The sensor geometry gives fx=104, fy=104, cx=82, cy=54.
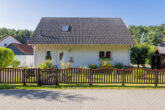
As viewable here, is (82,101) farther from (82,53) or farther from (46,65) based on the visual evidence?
(82,53)

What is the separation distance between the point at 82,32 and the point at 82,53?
296 cm

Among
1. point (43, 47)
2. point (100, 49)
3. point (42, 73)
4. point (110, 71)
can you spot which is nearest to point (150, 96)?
point (110, 71)

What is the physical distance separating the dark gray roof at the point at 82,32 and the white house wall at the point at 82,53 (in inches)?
26.3

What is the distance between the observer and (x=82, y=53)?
12.8 metres

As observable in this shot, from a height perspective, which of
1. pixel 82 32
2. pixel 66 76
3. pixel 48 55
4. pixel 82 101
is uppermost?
pixel 82 32

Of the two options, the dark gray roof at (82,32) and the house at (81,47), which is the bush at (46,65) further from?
the dark gray roof at (82,32)

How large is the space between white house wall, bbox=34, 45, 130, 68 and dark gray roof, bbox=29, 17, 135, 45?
668 mm

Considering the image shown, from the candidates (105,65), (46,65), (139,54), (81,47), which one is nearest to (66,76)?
(46,65)

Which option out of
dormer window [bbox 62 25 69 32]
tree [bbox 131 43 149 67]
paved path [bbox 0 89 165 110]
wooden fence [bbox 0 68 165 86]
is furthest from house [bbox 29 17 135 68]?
paved path [bbox 0 89 165 110]

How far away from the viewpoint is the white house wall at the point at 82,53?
1272 centimetres

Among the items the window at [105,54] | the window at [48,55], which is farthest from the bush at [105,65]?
the window at [48,55]

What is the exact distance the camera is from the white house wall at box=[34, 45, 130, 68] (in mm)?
12719

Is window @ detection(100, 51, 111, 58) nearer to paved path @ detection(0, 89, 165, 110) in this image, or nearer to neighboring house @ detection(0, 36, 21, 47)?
paved path @ detection(0, 89, 165, 110)

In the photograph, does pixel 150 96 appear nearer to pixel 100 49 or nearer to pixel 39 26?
pixel 100 49
